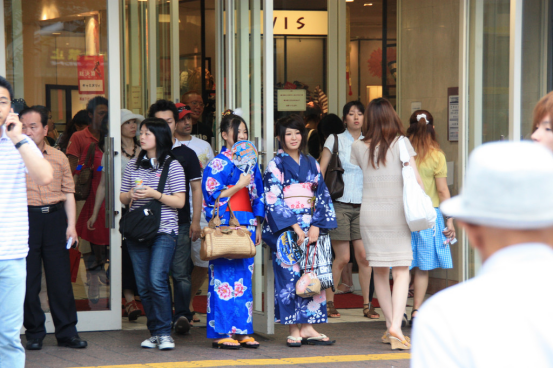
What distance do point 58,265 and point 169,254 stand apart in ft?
2.55

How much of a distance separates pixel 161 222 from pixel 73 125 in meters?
1.26

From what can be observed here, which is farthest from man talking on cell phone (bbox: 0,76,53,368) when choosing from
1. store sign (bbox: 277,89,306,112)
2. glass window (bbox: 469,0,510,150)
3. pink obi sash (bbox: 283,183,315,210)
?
store sign (bbox: 277,89,306,112)

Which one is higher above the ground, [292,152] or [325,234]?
[292,152]

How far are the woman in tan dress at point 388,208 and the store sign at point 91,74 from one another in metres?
2.14

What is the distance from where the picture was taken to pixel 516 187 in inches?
47.5

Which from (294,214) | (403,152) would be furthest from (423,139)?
(294,214)

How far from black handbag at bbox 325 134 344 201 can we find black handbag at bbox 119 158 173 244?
177 cm

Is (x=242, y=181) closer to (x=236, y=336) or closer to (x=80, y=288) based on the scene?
(x=236, y=336)

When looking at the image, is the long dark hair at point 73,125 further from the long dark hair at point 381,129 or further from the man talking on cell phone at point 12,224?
the long dark hair at point 381,129

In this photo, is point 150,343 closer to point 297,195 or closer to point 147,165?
point 147,165

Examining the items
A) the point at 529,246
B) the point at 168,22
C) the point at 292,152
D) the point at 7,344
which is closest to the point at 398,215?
the point at 292,152

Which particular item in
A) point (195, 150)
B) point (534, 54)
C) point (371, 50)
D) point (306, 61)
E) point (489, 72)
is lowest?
point (195, 150)

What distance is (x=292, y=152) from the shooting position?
514 cm

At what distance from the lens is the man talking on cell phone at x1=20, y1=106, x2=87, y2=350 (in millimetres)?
4754
